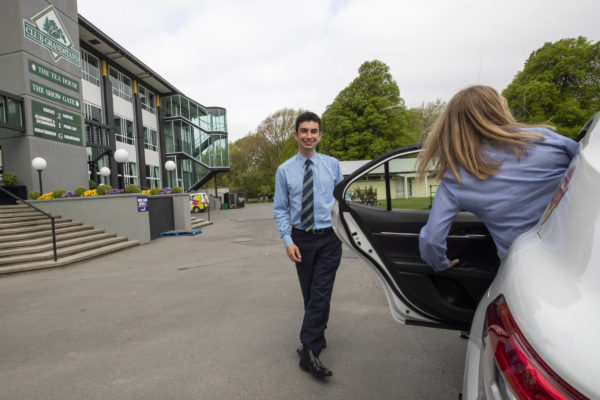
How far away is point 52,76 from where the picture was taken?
43.8ft

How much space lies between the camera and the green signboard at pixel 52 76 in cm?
1246

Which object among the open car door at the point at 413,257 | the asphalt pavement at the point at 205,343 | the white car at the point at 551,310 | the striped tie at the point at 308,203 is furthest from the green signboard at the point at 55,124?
the white car at the point at 551,310

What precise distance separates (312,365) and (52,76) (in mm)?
16138

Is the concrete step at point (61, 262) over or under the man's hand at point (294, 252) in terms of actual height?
under

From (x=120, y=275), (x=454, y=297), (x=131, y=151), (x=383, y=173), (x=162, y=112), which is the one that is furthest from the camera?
(x=162, y=112)

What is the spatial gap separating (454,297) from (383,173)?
101cm

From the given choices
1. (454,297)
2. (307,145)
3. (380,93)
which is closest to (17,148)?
(307,145)

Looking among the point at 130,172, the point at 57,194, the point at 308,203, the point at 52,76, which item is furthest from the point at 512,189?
the point at 130,172

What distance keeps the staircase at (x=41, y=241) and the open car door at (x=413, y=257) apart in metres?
7.58

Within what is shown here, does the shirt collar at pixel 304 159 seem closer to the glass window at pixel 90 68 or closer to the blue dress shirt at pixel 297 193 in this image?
the blue dress shirt at pixel 297 193

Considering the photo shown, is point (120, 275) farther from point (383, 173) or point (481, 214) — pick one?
point (481, 214)

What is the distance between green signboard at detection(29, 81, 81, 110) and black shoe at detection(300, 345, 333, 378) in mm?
15036

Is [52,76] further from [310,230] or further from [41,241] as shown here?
[310,230]

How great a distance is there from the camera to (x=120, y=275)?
20.7 feet
